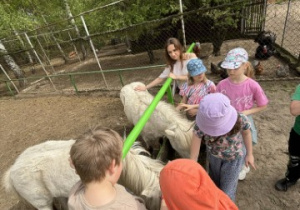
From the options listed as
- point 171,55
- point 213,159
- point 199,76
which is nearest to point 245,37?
point 171,55

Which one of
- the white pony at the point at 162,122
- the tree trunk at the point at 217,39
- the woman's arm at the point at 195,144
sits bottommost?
the tree trunk at the point at 217,39

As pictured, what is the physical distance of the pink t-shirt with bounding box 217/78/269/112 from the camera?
1.90 m

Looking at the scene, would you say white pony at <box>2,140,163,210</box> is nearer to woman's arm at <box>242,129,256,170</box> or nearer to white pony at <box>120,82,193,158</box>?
white pony at <box>120,82,193,158</box>

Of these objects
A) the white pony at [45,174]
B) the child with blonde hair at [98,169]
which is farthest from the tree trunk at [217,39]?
the child with blonde hair at [98,169]

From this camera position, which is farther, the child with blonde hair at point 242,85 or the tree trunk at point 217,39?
the tree trunk at point 217,39

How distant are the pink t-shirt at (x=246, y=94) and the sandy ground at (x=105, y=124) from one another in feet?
3.73

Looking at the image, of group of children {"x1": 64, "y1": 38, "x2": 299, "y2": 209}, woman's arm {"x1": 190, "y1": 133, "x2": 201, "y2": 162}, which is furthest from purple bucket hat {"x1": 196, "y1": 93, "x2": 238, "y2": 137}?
woman's arm {"x1": 190, "y1": 133, "x2": 201, "y2": 162}

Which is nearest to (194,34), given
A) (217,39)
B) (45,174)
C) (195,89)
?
(217,39)

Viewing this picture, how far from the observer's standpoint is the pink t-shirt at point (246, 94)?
1899mm

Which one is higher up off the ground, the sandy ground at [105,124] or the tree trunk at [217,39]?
the tree trunk at [217,39]

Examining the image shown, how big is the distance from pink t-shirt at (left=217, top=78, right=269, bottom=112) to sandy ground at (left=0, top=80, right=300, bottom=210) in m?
1.14

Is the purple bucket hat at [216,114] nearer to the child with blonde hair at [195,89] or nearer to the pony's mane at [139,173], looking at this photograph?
the pony's mane at [139,173]

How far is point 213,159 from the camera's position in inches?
68.4

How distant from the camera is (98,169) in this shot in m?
1.01
